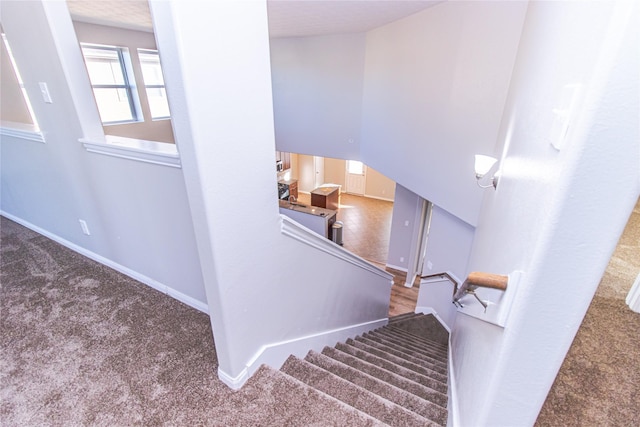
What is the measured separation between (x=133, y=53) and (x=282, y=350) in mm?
6629

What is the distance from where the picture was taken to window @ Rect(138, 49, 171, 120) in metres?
6.30

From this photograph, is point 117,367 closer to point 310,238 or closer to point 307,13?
point 310,238

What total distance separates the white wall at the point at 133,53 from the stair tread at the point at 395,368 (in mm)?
5941

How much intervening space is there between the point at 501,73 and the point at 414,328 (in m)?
3.74

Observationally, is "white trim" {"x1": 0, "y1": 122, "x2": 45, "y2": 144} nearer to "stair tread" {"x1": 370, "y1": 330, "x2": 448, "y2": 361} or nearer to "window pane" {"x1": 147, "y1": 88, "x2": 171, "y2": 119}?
"stair tread" {"x1": 370, "y1": 330, "x2": 448, "y2": 361}

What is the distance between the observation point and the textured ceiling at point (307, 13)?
372 cm

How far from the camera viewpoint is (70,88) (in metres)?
1.98

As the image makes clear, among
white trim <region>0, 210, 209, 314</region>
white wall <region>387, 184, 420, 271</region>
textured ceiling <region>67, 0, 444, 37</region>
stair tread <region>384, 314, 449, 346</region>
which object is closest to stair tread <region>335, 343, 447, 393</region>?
white trim <region>0, 210, 209, 314</region>

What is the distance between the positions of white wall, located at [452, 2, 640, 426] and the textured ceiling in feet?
10.5

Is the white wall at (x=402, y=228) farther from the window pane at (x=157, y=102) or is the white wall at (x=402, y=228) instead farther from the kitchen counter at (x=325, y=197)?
the window pane at (x=157, y=102)

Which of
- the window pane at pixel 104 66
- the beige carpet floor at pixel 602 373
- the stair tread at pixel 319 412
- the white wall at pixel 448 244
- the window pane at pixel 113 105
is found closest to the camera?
the beige carpet floor at pixel 602 373

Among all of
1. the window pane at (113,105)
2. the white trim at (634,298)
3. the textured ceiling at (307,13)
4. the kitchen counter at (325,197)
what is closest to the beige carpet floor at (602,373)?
the white trim at (634,298)

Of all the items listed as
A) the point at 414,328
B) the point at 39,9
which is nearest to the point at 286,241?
the point at 39,9

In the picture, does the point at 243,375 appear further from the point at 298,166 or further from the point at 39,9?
the point at 298,166
